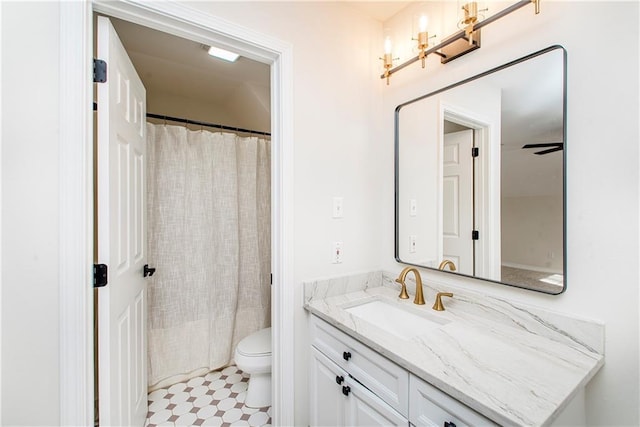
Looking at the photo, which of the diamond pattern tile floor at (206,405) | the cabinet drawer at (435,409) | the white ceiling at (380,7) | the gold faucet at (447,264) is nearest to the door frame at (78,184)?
the diamond pattern tile floor at (206,405)

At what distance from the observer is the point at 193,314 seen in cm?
204

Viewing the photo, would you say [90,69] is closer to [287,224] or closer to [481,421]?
[287,224]

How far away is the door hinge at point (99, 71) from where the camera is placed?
101 cm

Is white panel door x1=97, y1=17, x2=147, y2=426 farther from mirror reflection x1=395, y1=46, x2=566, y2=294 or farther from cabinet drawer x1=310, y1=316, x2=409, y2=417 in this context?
mirror reflection x1=395, y1=46, x2=566, y2=294

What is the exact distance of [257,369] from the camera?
1695 mm

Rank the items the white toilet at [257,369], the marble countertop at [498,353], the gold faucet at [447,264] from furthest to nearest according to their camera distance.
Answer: the white toilet at [257,369]
the gold faucet at [447,264]
the marble countertop at [498,353]

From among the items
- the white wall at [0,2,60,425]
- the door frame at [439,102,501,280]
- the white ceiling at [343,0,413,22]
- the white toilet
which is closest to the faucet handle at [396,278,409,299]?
the door frame at [439,102,501,280]

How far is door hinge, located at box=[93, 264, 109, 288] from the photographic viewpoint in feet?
3.22

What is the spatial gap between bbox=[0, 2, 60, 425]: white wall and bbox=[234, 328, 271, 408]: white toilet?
Result: 0.97m

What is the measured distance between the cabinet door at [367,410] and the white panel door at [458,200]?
28.1 inches

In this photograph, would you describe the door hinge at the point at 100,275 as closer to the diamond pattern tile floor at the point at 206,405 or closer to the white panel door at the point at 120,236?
the white panel door at the point at 120,236

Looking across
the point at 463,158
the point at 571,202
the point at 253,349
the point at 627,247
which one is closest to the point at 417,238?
the point at 463,158

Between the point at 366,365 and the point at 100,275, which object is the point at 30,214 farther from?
the point at 366,365

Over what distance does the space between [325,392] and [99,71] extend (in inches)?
64.9
